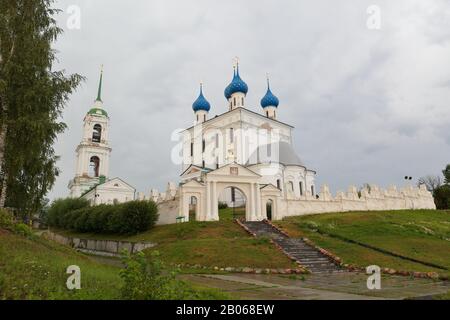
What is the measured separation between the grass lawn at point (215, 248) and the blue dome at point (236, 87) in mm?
32527

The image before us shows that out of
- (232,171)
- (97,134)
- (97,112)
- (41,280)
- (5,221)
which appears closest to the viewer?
(41,280)

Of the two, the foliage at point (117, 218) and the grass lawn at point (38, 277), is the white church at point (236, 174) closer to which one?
the foliage at point (117, 218)

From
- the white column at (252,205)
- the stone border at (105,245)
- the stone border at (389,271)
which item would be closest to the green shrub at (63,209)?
the stone border at (105,245)

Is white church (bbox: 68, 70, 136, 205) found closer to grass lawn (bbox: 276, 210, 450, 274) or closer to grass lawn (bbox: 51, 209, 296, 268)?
grass lawn (bbox: 51, 209, 296, 268)

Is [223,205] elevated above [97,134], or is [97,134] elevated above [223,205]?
[97,134]

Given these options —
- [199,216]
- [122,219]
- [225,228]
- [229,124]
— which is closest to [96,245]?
[122,219]

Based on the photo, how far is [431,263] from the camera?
16922 mm

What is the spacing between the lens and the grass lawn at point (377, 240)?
58.1 feet

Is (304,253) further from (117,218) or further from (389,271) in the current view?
(117,218)

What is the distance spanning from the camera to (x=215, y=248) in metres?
19.7

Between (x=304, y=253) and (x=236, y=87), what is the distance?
40.3 metres

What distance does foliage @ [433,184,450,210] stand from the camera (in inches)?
2146

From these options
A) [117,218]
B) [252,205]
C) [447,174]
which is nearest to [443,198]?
[447,174]

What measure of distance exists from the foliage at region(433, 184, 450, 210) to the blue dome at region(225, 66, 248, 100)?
35.4 metres
